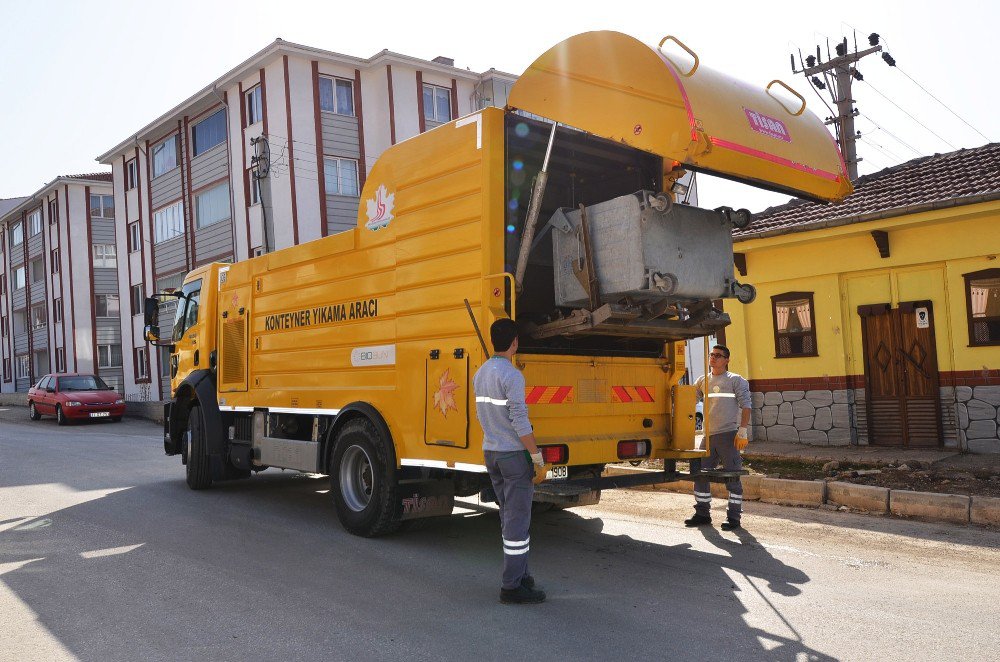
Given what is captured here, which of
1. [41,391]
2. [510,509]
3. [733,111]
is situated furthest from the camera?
[41,391]

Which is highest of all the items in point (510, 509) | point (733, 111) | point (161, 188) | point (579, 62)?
point (161, 188)

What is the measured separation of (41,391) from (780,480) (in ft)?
78.7

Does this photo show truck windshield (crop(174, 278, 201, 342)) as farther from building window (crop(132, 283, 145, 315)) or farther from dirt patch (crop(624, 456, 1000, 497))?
building window (crop(132, 283, 145, 315))

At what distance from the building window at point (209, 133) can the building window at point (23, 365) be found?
24367 mm

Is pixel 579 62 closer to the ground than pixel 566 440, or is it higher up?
higher up

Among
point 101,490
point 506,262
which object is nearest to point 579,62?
point 506,262

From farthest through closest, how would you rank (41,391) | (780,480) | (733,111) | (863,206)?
(41,391)
(863,206)
(780,480)
(733,111)

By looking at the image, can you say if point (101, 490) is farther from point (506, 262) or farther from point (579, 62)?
point (579, 62)

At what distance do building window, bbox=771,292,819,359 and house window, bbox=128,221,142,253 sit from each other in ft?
95.5

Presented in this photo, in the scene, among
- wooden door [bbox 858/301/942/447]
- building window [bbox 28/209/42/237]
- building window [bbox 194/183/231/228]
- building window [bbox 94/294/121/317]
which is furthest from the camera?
building window [bbox 28/209/42/237]

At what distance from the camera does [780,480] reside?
29.0ft

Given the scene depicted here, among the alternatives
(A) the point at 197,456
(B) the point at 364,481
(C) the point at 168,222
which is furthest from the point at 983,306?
(C) the point at 168,222

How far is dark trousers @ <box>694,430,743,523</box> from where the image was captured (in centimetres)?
738

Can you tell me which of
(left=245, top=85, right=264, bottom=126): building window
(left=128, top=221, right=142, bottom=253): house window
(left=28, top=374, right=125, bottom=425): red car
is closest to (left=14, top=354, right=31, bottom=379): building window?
(left=128, top=221, right=142, bottom=253): house window
